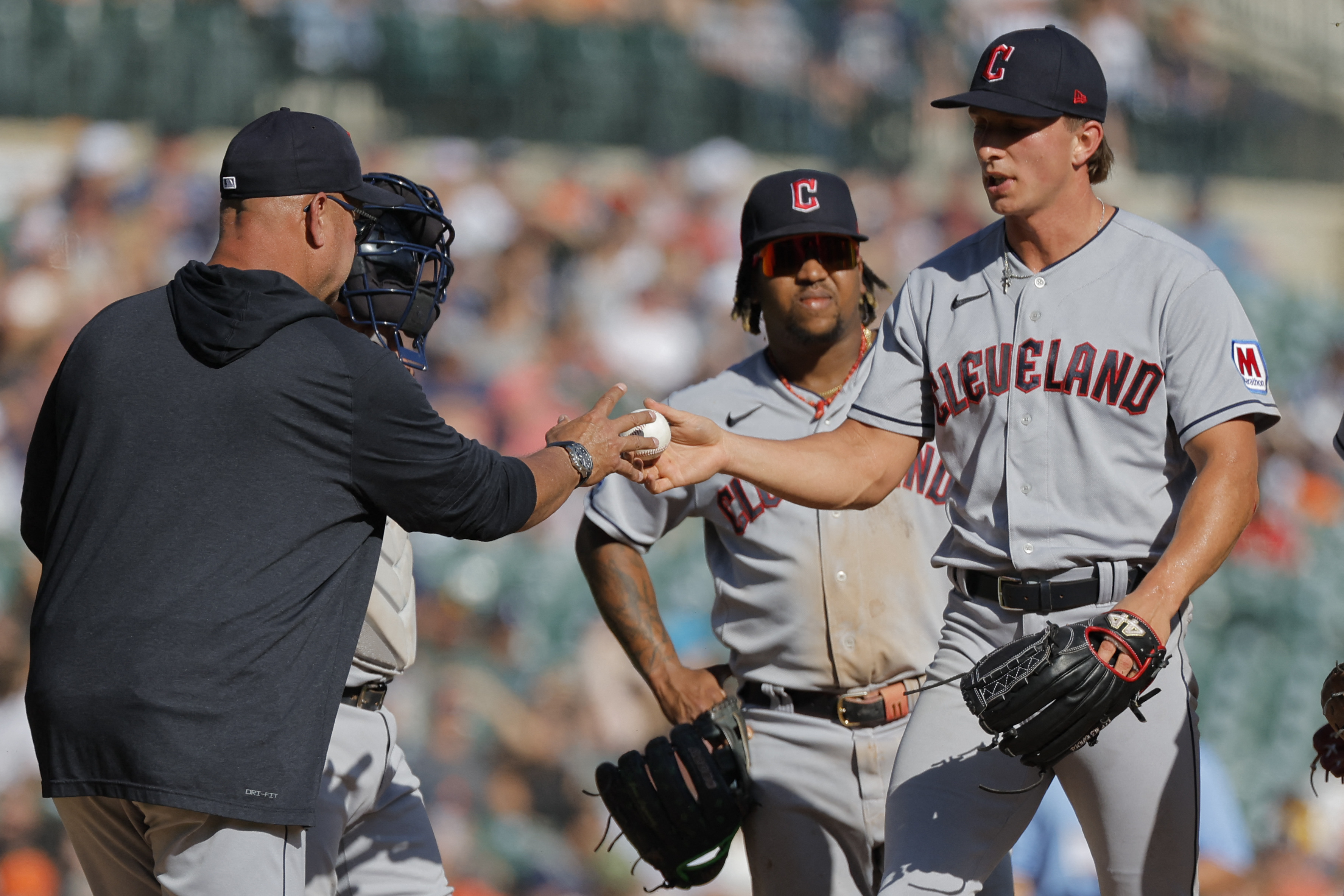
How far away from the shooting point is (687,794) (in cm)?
340

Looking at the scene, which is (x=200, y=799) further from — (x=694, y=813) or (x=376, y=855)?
(x=694, y=813)

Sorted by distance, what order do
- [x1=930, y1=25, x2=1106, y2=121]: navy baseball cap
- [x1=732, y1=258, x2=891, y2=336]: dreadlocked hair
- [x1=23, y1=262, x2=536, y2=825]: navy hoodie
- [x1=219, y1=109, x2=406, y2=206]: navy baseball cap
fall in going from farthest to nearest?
[x1=732, y1=258, x2=891, y2=336]: dreadlocked hair → [x1=930, y1=25, x2=1106, y2=121]: navy baseball cap → [x1=219, y1=109, x2=406, y2=206]: navy baseball cap → [x1=23, y1=262, x2=536, y2=825]: navy hoodie

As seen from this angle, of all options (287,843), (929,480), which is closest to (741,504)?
(929,480)

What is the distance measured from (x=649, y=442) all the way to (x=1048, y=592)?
91 cm

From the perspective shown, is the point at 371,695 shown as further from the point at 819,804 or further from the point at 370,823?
the point at 819,804

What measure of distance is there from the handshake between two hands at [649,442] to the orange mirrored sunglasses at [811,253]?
2.66ft

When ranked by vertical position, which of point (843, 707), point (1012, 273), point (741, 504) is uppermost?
point (1012, 273)

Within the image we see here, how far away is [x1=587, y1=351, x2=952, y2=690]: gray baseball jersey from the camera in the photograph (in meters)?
3.38

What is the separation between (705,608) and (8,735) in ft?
10.0

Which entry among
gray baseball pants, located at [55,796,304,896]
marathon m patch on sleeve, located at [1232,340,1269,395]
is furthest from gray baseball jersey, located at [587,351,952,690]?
gray baseball pants, located at [55,796,304,896]

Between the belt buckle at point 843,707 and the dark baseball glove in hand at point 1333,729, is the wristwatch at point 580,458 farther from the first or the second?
the dark baseball glove in hand at point 1333,729

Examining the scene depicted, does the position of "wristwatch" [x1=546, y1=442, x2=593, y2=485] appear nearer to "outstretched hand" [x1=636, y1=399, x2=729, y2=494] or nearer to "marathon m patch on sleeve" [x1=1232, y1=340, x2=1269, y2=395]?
"outstretched hand" [x1=636, y1=399, x2=729, y2=494]

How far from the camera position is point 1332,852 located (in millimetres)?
6090

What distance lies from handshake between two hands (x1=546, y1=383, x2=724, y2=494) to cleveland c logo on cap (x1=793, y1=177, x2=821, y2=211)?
912mm
